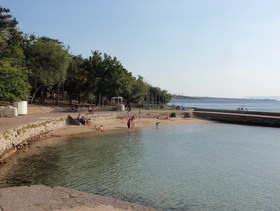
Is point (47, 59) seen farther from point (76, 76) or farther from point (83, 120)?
point (83, 120)

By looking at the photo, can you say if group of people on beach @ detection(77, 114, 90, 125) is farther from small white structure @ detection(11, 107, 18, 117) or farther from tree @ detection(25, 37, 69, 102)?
tree @ detection(25, 37, 69, 102)

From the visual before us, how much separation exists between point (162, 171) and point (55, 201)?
896cm

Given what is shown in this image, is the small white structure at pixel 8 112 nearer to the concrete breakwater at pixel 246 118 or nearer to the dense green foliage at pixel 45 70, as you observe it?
the dense green foliage at pixel 45 70

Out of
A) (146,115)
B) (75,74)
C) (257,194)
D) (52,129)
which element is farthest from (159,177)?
(75,74)

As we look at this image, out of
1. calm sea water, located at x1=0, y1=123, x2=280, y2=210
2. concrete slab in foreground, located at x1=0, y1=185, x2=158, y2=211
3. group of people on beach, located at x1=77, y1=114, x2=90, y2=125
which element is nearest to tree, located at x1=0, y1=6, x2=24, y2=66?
group of people on beach, located at x1=77, y1=114, x2=90, y2=125

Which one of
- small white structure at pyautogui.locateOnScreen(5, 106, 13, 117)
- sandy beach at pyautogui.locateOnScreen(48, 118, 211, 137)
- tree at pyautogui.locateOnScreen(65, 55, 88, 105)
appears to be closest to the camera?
sandy beach at pyautogui.locateOnScreen(48, 118, 211, 137)

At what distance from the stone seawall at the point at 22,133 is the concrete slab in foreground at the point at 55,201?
9384 millimetres

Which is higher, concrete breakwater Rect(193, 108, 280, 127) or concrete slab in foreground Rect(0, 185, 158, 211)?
concrete breakwater Rect(193, 108, 280, 127)

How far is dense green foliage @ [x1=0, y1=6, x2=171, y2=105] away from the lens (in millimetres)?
39000

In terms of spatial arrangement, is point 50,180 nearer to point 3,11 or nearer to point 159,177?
point 159,177

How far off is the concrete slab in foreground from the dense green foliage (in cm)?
2748

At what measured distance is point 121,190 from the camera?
47.8ft

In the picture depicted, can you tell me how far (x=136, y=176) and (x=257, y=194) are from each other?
6991mm

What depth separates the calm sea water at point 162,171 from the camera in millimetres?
13805
